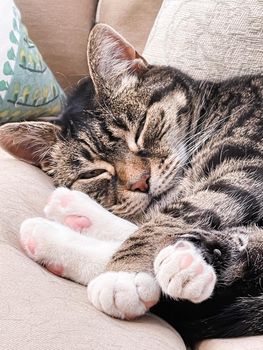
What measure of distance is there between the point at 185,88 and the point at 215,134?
0.60 feet

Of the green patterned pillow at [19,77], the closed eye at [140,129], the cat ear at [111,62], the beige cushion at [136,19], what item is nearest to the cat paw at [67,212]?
the closed eye at [140,129]

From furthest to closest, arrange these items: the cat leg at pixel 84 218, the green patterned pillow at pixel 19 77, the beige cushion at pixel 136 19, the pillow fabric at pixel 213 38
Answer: the beige cushion at pixel 136 19 → the green patterned pillow at pixel 19 77 → the pillow fabric at pixel 213 38 → the cat leg at pixel 84 218

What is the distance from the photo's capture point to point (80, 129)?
145 cm

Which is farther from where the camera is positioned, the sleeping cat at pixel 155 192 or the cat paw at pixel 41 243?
the cat paw at pixel 41 243

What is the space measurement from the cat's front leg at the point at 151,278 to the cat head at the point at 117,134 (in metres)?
0.34

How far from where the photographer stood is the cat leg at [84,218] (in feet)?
3.95

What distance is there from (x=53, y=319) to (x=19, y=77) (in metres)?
1.04

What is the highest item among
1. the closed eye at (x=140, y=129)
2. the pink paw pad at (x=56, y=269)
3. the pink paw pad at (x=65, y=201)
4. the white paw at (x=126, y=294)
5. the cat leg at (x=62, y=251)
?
the white paw at (x=126, y=294)

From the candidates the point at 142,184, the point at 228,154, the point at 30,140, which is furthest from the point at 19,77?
the point at 228,154

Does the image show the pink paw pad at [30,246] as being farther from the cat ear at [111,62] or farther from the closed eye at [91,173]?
the cat ear at [111,62]

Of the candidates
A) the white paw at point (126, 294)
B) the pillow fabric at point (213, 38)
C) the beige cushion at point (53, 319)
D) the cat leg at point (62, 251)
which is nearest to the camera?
the beige cushion at point (53, 319)

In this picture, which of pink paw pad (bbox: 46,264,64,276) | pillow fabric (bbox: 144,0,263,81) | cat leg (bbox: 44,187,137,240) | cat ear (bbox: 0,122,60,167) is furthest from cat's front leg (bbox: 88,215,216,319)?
pillow fabric (bbox: 144,0,263,81)

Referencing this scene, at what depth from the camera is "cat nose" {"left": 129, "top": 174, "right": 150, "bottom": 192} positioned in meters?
1.28

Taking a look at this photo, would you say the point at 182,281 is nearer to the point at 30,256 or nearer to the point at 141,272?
the point at 141,272
